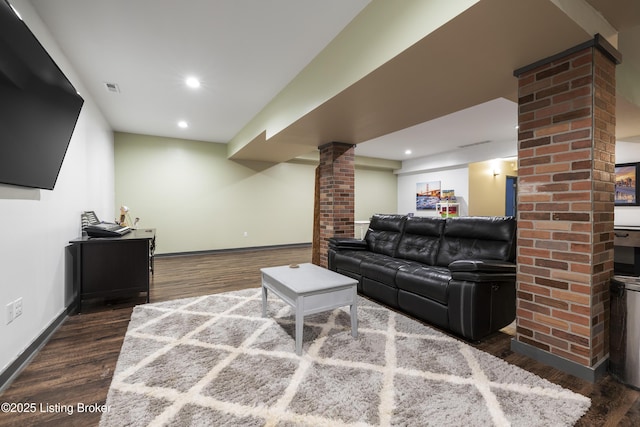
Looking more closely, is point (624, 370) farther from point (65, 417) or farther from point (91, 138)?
point (91, 138)

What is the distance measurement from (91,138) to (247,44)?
2655mm

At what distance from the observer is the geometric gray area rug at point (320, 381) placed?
1.44m

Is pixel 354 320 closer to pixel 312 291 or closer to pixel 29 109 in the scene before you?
pixel 312 291

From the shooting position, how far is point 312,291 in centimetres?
210

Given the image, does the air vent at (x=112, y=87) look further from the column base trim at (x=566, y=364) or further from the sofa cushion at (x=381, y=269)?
→ the column base trim at (x=566, y=364)

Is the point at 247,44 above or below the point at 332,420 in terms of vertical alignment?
above

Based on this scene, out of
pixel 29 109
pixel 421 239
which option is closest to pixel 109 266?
pixel 29 109

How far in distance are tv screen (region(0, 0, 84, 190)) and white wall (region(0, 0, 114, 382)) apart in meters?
0.18

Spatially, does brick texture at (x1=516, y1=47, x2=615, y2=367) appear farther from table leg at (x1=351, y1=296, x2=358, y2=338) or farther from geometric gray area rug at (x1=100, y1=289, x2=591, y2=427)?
table leg at (x1=351, y1=296, x2=358, y2=338)

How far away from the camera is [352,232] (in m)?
4.68

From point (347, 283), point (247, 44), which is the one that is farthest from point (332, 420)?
point (247, 44)

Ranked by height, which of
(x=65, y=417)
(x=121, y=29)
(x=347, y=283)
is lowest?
(x=65, y=417)

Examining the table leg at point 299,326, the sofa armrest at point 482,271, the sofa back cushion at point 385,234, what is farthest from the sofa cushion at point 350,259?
the table leg at point 299,326

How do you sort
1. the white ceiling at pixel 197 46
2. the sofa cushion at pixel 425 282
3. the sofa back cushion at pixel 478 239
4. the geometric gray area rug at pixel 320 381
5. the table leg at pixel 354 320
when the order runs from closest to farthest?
the geometric gray area rug at pixel 320 381 < the white ceiling at pixel 197 46 < the table leg at pixel 354 320 < the sofa cushion at pixel 425 282 < the sofa back cushion at pixel 478 239
